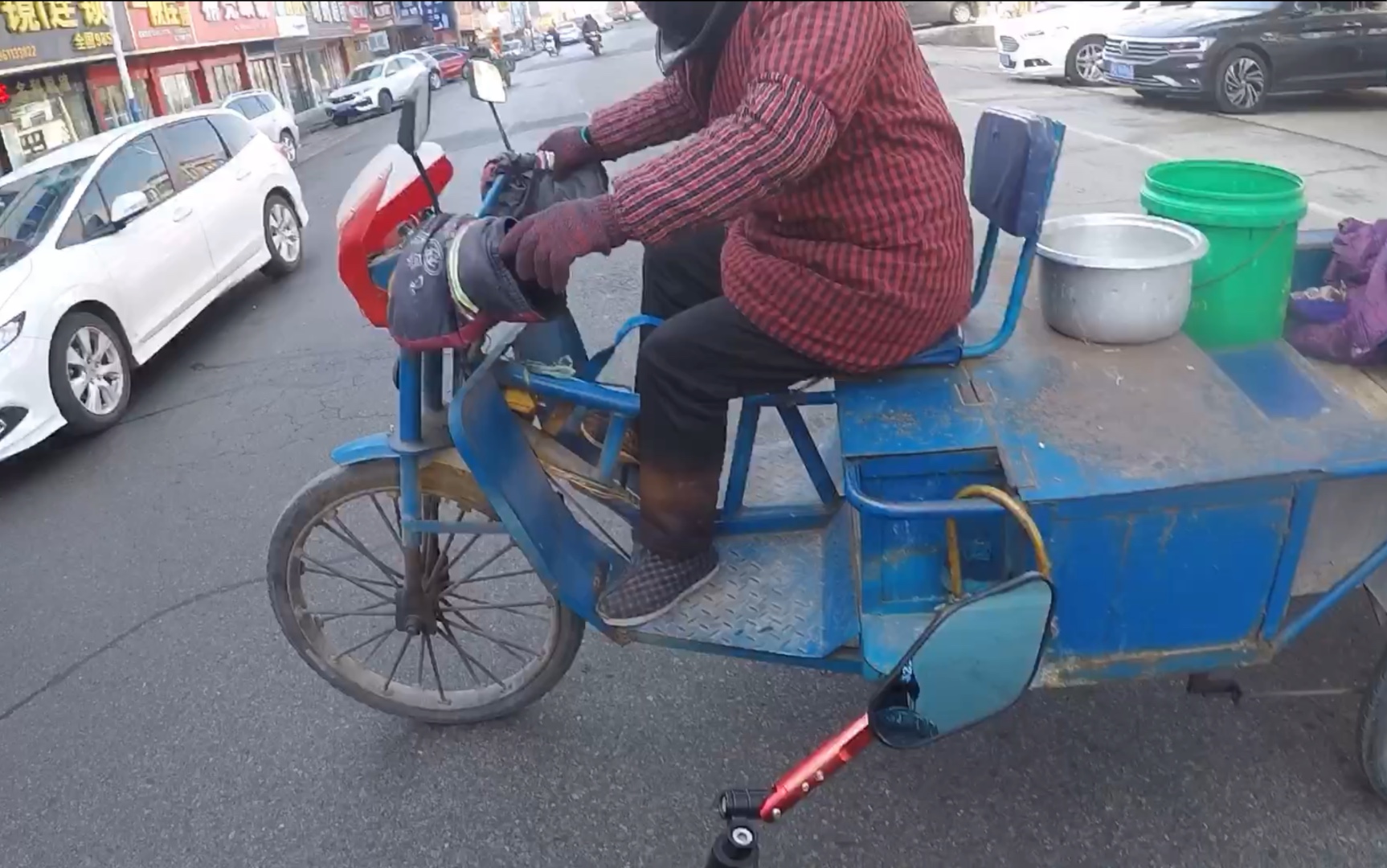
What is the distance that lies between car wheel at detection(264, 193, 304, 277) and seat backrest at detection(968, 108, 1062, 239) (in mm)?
7183

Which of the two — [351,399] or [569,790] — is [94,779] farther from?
[351,399]

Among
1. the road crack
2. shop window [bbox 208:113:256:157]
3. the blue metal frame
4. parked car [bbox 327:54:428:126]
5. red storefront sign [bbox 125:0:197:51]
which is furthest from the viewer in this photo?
parked car [bbox 327:54:428:126]

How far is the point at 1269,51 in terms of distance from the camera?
36.7 ft

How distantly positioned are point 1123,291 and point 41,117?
22767 mm

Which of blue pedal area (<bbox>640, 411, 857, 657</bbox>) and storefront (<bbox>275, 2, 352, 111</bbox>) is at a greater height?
blue pedal area (<bbox>640, 411, 857, 657</bbox>)

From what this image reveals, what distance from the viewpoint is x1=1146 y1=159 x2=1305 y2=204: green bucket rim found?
7.90ft

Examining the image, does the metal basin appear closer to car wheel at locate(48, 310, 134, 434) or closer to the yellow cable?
the yellow cable

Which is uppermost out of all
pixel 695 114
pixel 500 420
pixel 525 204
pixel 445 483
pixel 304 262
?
pixel 695 114

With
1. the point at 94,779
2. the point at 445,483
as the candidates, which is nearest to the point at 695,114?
the point at 445,483

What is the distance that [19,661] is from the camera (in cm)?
362

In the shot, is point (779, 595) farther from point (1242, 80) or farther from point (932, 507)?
point (1242, 80)

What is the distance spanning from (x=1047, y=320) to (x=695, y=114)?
1020 mm

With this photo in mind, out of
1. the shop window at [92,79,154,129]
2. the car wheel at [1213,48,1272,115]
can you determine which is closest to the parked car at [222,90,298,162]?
the shop window at [92,79,154,129]

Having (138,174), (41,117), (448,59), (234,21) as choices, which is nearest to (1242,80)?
(138,174)
